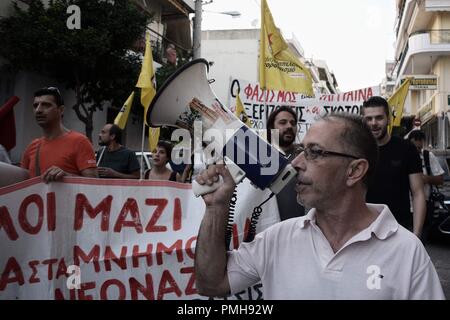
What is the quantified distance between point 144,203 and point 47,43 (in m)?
9.74

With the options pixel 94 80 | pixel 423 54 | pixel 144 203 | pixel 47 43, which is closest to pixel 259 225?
pixel 144 203

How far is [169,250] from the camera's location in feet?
9.40

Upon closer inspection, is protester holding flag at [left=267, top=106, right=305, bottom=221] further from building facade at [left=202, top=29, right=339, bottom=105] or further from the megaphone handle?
building facade at [left=202, top=29, right=339, bottom=105]

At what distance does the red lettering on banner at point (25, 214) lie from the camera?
8.77 feet

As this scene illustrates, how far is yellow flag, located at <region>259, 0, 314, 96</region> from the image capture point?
668cm

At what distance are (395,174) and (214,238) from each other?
6.90 feet

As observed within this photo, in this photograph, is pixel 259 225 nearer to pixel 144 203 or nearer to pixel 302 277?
pixel 144 203

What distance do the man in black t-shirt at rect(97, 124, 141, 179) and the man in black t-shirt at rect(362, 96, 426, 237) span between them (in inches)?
100

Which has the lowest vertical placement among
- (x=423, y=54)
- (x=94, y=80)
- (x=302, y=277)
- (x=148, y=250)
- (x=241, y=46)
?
(x=148, y=250)

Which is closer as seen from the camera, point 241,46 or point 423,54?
point 423,54

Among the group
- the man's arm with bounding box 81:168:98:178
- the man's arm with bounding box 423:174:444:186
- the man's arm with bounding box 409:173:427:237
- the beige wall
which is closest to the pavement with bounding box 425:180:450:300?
the man's arm with bounding box 423:174:444:186

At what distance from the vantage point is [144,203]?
2.90m

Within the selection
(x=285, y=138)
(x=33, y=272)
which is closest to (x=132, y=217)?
A: (x=33, y=272)

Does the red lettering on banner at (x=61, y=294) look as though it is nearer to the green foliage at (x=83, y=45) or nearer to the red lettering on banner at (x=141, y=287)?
the red lettering on banner at (x=141, y=287)
